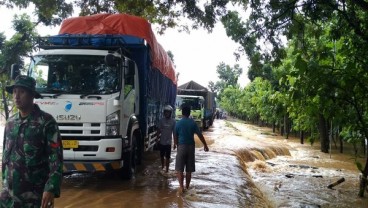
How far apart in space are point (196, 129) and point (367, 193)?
21.2 ft

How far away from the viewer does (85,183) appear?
337 inches

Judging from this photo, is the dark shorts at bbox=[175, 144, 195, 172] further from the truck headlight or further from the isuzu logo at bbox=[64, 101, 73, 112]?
the isuzu logo at bbox=[64, 101, 73, 112]

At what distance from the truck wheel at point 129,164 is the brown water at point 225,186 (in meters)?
0.19

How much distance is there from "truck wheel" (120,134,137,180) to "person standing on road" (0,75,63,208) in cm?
510

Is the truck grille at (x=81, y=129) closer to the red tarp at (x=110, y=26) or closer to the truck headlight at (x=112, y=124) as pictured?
the truck headlight at (x=112, y=124)

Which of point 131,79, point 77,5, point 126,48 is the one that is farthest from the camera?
point 77,5

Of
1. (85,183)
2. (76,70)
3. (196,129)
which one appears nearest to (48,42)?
(76,70)

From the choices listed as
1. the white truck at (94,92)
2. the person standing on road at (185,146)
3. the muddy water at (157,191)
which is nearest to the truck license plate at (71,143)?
the white truck at (94,92)

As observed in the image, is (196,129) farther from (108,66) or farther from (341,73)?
(341,73)

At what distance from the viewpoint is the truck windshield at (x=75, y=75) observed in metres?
7.66

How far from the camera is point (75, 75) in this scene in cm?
778

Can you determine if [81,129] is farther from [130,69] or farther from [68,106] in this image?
[130,69]

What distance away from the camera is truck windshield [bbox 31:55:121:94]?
766 cm

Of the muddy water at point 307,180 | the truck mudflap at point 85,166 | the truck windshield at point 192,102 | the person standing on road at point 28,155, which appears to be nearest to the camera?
the person standing on road at point 28,155
